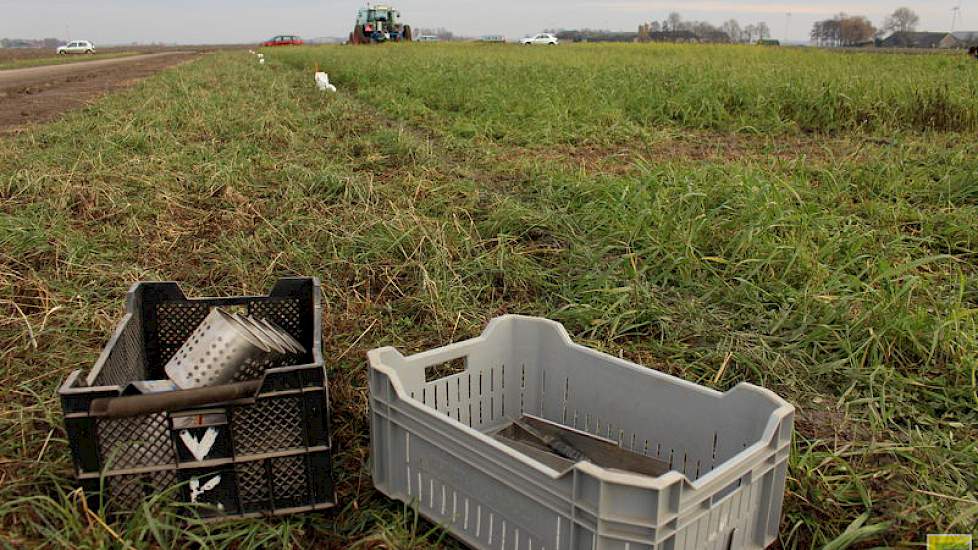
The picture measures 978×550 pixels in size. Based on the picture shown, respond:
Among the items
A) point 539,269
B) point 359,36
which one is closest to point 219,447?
point 539,269

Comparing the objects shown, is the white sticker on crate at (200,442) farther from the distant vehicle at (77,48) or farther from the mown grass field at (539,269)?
the distant vehicle at (77,48)

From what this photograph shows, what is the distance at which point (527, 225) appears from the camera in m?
3.67

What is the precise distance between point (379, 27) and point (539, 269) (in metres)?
33.2

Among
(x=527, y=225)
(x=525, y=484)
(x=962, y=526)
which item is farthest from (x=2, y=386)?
(x=962, y=526)

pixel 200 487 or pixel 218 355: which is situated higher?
pixel 218 355

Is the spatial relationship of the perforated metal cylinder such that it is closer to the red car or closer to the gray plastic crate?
the gray plastic crate

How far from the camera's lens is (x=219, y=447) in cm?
157

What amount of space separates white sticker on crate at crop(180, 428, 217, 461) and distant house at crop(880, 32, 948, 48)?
71.1 metres

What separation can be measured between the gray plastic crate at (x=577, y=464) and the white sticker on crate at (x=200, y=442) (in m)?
0.36

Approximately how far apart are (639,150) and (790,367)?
390cm

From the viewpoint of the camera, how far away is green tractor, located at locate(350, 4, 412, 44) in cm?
3288

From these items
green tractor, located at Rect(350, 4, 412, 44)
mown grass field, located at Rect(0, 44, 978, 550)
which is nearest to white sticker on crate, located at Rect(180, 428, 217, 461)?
mown grass field, located at Rect(0, 44, 978, 550)

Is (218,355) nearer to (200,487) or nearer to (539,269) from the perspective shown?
(200,487)

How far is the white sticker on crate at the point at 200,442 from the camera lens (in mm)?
1532
